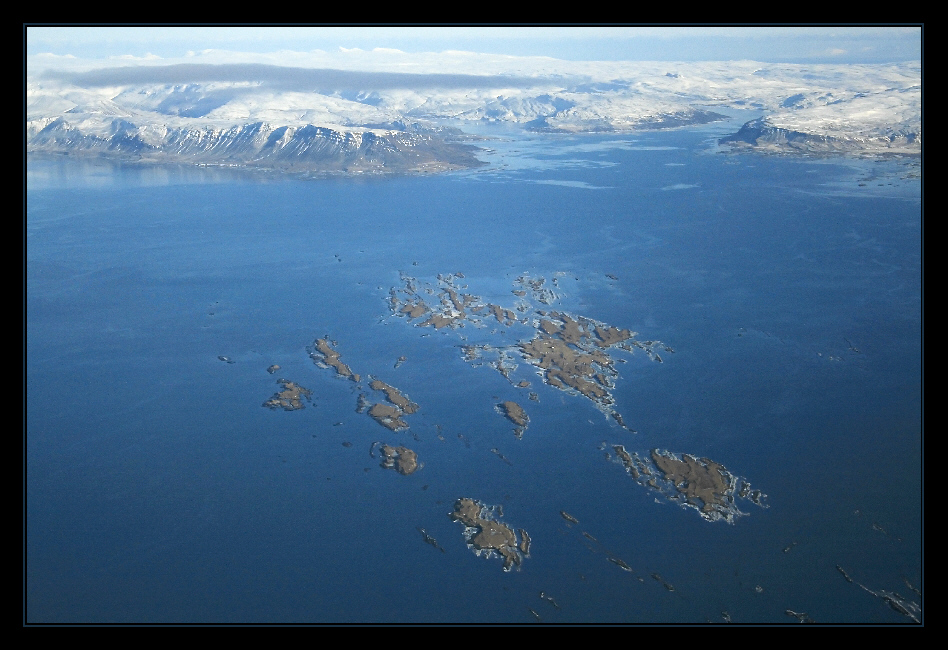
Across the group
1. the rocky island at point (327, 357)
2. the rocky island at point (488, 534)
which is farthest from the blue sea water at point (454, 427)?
the rocky island at point (327, 357)

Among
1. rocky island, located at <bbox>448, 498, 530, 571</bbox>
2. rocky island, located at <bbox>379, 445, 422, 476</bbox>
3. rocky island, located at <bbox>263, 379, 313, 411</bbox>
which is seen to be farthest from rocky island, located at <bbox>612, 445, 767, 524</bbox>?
rocky island, located at <bbox>263, 379, 313, 411</bbox>

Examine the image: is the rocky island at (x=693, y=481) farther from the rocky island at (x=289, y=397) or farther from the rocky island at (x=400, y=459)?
the rocky island at (x=289, y=397)

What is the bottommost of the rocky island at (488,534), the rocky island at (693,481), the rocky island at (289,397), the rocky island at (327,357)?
the rocky island at (488,534)

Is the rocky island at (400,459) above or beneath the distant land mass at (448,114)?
beneath

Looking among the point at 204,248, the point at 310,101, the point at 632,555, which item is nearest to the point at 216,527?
the point at 632,555

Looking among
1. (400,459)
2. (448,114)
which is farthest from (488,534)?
(448,114)

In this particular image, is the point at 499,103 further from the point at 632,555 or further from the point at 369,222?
the point at 632,555

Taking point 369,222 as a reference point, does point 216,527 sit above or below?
below

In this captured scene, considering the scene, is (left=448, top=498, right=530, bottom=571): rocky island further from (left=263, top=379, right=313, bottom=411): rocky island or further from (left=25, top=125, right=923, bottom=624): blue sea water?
(left=263, top=379, right=313, bottom=411): rocky island
